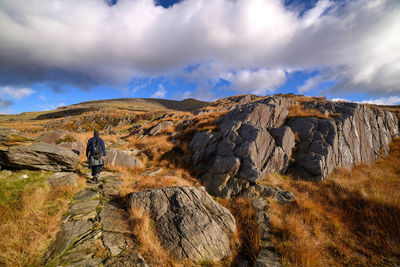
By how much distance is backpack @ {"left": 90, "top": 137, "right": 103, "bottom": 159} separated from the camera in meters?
8.19

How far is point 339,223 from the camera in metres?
6.20

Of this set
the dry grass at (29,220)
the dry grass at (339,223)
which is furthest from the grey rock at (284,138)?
the dry grass at (29,220)

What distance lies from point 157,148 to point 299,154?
39.5 ft

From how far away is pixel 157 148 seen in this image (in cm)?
1364

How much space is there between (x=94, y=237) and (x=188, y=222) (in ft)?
9.50

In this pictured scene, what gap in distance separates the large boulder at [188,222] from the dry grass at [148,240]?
184mm

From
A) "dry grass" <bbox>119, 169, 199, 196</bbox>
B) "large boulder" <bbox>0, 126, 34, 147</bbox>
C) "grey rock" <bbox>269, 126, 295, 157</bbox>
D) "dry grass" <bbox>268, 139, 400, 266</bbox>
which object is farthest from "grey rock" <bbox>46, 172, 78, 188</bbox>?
"grey rock" <bbox>269, 126, 295, 157</bbox>

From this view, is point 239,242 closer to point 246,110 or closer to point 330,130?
point 246,110

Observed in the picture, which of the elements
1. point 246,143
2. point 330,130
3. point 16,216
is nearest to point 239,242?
point 246,143

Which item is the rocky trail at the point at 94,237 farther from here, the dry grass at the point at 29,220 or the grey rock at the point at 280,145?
the grey rock at the point at 280,145

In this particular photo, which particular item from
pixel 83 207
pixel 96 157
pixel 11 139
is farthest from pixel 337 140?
pixel 11 139

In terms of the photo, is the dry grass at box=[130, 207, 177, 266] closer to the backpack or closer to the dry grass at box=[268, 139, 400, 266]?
the dry grass at box=[268, 139, 400, 266]

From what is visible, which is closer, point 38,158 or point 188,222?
point 188,222

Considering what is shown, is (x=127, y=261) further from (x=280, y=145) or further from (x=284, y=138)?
(x=284, y=138)
